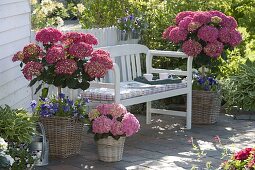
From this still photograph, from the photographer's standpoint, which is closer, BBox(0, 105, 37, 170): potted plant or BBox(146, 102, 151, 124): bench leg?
BBox(0, 105, 37, 170): potted plant

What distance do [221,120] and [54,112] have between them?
9.45 feet

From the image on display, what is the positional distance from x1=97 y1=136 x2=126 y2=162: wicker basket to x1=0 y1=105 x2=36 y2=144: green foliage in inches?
37.5

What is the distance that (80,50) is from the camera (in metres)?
6.29

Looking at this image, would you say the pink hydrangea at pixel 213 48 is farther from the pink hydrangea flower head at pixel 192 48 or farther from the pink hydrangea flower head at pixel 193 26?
the pink hydrangea flower head at pixel 193 26

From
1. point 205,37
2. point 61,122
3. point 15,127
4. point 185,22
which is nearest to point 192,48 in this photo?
point 205,37

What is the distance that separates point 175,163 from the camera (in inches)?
251

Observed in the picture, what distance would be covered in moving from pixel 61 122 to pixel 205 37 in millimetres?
2366

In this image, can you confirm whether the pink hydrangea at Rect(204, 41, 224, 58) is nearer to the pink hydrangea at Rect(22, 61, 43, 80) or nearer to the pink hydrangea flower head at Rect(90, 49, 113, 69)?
the pink hydrangea flower head at Rect(90, 49, 113, 69)

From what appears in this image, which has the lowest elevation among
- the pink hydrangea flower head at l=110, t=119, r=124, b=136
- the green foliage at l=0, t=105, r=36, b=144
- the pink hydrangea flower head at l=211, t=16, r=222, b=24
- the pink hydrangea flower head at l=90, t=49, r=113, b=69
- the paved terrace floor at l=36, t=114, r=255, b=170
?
the paved terrace floor at l=36, t=114, r=255, b=170

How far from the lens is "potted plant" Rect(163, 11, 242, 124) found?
313 inches

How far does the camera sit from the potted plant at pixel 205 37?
7957 mm

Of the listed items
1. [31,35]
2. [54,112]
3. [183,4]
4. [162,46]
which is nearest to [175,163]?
[54,112]

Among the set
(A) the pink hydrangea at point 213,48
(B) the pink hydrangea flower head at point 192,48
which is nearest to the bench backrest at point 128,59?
(B) the pink hydrangea flower head at point 192,48

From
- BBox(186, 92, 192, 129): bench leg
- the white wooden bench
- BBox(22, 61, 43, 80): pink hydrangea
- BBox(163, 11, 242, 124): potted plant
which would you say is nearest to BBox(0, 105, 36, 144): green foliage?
BBox(22, 61, 43, 80): pink hydrangea
